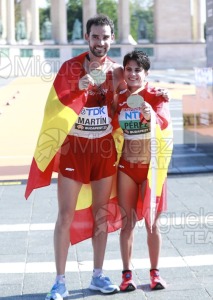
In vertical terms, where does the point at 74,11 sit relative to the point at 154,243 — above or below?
above

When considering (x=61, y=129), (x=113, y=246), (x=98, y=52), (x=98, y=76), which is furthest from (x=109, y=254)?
(x=98, y=52)

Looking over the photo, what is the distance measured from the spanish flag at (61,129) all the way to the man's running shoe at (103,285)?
376 mm

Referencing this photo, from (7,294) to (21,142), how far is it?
1001cm

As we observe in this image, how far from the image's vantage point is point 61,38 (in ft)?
212

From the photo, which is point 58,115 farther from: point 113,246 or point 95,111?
point 113,246

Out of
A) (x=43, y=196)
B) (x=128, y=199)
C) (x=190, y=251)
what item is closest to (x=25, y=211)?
(x=43, y=196)

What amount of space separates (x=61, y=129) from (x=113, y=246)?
2082mm

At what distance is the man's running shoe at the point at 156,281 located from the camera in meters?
5.50

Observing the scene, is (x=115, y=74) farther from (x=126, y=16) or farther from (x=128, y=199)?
(x=126, y=16)

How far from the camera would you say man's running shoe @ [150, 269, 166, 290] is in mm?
5500

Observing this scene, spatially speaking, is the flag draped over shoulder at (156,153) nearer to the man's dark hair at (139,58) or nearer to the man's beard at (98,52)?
the man's dark hair at (139,58)

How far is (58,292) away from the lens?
5.22 meters

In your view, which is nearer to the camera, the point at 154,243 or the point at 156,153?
the point at 156,153

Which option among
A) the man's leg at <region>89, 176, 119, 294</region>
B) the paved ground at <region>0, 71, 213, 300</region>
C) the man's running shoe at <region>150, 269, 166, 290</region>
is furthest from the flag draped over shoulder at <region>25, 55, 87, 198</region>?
the man's running shoe at <region>150, 269, 166, 290</region>
